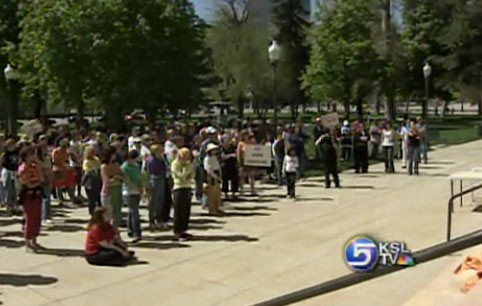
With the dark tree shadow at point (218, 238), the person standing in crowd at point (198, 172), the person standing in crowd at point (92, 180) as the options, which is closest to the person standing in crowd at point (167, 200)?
the dark tree shadow at point (218, 238)

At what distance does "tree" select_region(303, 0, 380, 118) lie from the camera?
49844 mm

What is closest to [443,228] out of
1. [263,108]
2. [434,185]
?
[434,185]

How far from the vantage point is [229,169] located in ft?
49.9

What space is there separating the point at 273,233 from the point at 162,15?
25054 mm

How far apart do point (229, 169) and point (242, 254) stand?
18.1ft

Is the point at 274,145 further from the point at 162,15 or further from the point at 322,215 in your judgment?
the point at 162,15

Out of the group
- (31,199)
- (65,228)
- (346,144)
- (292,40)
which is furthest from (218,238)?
(292,40)

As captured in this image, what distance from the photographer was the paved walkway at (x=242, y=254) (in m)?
7.87

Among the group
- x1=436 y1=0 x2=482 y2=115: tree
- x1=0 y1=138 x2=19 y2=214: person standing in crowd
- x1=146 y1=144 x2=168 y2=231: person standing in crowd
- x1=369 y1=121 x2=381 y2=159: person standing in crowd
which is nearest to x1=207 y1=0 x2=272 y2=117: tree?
x1=436 y1=0 x2=482 y2=115: tree

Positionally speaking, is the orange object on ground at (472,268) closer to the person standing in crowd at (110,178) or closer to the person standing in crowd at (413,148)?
the person standing in crowd at (110,178)

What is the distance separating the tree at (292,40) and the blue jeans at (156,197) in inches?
1848

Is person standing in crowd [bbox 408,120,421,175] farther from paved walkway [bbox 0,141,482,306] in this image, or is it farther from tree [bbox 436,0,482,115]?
tree [bbox 436,0,482,115]

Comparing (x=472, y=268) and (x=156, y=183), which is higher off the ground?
(x=156, y=183)

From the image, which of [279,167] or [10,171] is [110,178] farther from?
[279,167]
